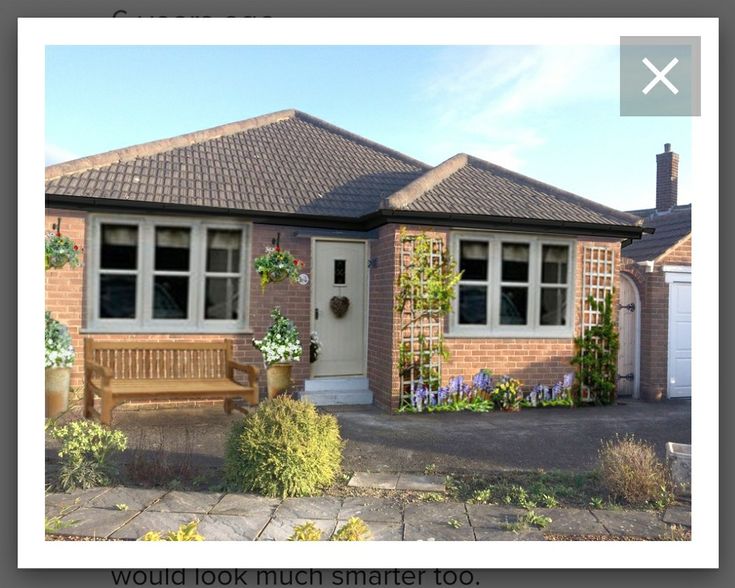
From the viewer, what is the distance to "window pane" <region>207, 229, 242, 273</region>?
869 cm

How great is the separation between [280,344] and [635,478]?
5031mm

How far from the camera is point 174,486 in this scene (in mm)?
4969

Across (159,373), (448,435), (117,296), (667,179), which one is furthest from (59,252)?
(667,179)

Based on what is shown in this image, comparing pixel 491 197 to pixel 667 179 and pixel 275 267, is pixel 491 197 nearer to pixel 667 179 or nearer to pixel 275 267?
pixel 275 267

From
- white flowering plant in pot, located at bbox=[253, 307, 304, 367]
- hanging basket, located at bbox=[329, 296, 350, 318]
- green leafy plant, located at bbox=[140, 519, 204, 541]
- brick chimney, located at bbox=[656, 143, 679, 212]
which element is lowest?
green leafy plant, located at bbox=[140, 519, 204, 541]

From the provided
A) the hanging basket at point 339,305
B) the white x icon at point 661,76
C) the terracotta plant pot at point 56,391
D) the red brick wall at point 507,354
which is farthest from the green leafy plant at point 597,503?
the terracotta plant pot at point 56,391

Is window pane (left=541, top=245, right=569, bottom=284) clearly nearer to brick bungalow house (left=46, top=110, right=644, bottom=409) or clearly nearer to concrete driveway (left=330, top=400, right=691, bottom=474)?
brick bungalow house (left=46, top=110, right=644, bottom=409)

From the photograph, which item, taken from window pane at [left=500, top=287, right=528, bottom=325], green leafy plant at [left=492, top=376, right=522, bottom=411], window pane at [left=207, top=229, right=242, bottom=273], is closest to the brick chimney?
window pane at [left=500, top=287, right=528, bottom=325]

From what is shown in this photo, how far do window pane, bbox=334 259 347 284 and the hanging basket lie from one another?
10.5 inches

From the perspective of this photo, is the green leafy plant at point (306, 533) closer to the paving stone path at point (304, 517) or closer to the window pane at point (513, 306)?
the paving stone path at point (304, 517)

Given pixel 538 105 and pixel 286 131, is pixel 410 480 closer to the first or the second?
pixel 538 105

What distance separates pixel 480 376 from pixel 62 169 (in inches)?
258

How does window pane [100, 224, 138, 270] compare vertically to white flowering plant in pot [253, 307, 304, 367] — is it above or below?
above

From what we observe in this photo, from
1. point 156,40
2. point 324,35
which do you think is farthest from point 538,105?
point 156,40
